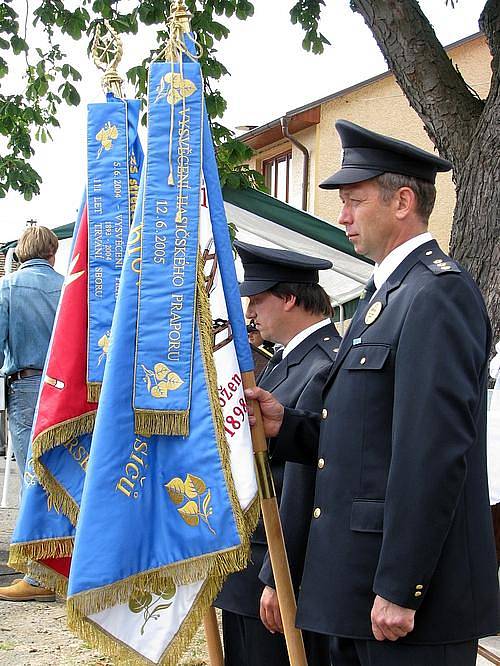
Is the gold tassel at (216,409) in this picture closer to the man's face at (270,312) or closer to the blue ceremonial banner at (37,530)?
the man's face at (270,312)

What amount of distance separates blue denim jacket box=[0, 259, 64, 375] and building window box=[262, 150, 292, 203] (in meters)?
14.9

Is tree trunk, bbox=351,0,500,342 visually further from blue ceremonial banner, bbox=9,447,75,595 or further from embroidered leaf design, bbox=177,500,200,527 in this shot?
embroidered leaf design, bbox=177,500,200,527

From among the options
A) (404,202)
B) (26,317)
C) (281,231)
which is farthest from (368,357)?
(281,231)

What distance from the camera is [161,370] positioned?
2643mm

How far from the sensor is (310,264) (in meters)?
3.24

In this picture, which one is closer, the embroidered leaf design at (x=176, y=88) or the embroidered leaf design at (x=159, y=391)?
the embroidered leaf design at (x=159, y=391)

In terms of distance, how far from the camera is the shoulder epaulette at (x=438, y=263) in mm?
2299

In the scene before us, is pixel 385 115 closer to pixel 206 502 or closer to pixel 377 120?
pixel 377 120

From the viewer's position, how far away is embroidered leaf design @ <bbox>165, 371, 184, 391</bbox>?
262 cm

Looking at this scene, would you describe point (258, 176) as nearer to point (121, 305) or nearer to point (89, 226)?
point (89, 226)

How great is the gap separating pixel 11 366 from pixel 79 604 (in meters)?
3.16

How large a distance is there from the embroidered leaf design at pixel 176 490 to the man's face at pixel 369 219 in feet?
2.60

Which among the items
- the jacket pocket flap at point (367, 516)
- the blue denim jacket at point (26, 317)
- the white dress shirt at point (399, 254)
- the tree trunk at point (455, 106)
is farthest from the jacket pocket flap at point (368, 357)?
the blue denim jacket at point (26, 317)

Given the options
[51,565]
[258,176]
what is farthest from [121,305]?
[258,176]
